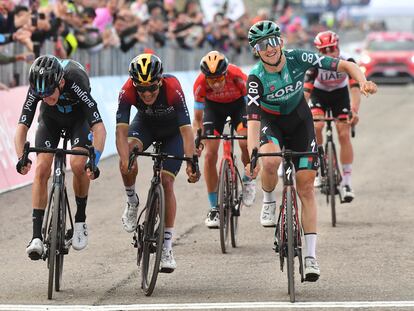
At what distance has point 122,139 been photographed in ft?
32.6

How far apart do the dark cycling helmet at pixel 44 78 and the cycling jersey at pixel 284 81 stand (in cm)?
154

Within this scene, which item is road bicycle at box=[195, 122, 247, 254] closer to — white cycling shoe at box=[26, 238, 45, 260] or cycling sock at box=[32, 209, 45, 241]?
cycling sock at box=[32, 209, 45, 241]

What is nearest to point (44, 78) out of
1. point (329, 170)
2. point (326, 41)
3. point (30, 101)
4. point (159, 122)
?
point (30, 101)

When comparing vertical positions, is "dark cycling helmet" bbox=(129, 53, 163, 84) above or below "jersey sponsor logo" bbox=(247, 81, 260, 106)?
above

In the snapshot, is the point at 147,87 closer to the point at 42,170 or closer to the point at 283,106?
the point at 42,170

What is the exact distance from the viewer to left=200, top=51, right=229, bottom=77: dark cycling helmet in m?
11.7

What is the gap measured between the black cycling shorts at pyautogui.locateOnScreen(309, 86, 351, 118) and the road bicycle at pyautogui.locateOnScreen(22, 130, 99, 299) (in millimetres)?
5789

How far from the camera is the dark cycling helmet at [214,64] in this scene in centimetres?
1167

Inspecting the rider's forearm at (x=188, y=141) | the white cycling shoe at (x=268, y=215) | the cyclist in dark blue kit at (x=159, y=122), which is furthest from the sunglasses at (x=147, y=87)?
the white cycling shoe at (x=268, y=215)

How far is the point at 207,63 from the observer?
461 inches

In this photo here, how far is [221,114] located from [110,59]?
9.64m

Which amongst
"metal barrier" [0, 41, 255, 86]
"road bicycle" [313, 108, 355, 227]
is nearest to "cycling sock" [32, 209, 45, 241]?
"road bicycle" [313, 108, 355, 227]

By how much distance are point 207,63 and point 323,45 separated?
303 centimetres

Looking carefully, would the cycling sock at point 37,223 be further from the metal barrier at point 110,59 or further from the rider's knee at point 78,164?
the metal barrier at point 110,59
